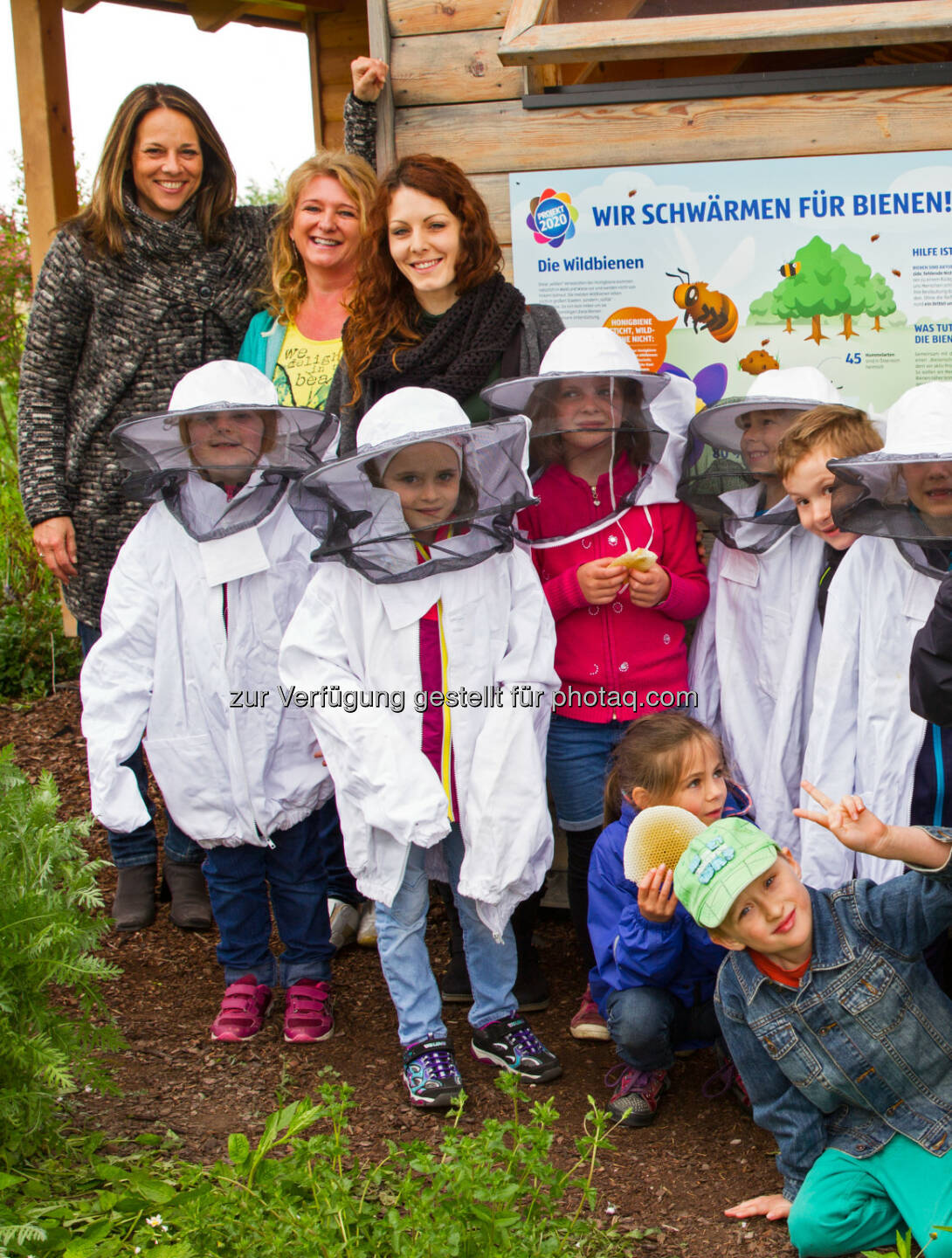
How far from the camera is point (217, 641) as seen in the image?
12.6 ft

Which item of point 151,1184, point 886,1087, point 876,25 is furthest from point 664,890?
point 876,25

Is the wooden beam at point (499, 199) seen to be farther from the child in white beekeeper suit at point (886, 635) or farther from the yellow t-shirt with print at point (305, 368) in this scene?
the child in white beekeeper suit at point (886, 635)

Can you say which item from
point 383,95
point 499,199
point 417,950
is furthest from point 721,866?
point 383,95

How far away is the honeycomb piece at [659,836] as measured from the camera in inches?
127

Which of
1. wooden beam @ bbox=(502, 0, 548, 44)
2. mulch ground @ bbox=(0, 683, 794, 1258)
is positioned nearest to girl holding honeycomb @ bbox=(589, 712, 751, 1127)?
mulch ground @ bbox=(0, 683, 794, 1258)

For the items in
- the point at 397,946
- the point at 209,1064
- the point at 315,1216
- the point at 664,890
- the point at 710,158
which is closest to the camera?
the point at 315,1216

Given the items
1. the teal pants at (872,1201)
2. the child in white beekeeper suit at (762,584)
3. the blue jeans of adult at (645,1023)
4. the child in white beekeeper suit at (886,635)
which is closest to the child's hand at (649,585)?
the child in white beekeeper suit at (762,584)

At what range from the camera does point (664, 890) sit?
327 centimetres

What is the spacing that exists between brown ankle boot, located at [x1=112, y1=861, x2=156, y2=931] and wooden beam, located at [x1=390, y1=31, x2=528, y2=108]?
2.99 m

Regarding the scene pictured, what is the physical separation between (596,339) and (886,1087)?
2.08m

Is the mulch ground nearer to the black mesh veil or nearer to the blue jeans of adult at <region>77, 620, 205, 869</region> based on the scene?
the blue jeans of adult at <region>77, 620, 205, 869</region>

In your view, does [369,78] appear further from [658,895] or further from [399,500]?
[658,895]

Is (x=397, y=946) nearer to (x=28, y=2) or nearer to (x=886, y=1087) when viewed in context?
(x=886, y=1087)

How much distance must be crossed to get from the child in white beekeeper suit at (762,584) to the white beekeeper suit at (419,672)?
22.5 inches
